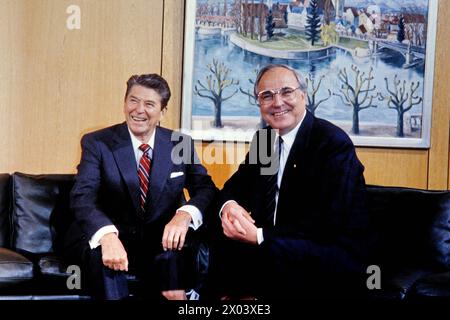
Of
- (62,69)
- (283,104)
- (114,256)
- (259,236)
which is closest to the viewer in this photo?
(114,256)

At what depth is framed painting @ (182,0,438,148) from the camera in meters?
3.47

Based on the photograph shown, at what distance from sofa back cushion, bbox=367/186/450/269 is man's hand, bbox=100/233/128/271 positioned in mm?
1163

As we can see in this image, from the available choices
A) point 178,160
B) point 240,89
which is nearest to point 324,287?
point 178,160

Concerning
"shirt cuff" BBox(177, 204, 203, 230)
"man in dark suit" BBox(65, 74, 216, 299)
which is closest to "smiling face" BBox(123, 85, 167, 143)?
"man in dark suit" BBox(65, 74, 216, 299)

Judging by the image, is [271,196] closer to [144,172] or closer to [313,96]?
[144,172]

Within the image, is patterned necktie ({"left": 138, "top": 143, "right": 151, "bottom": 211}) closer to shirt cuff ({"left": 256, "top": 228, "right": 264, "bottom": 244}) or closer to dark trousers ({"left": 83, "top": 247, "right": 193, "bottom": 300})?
dark trousers ({"left": 83, "top": 247, "right": 193, "bottom": 300})

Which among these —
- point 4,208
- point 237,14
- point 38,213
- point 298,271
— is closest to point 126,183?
point 38,213

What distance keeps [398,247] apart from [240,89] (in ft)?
4.03

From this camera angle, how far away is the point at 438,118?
3.53 m

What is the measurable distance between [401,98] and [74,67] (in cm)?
180

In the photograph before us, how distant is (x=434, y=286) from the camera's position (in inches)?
97.7

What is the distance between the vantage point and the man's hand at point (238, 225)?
8.32 ft

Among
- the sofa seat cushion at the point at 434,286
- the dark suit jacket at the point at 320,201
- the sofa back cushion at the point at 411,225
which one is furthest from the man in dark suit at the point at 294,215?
the sofa back cushion at the point at 411,225

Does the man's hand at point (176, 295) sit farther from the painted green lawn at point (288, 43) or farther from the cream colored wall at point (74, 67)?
the painted green lawn at point (288, 43)
